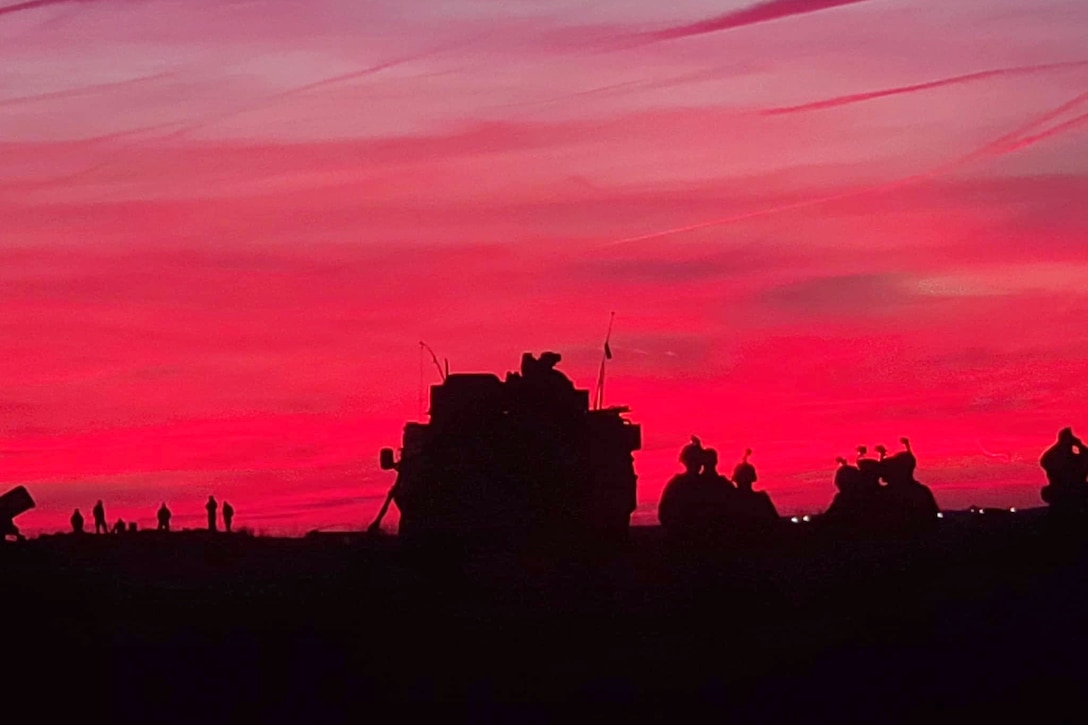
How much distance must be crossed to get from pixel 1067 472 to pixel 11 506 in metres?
22.0

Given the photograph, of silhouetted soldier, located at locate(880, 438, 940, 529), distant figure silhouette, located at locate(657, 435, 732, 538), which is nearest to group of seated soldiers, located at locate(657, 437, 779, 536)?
distant figure silhouette, located at locate(657, 435, 732, 538)

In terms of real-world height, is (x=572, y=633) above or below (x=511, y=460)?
below

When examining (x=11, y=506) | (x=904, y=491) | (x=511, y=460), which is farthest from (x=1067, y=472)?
(x=11, y=506)

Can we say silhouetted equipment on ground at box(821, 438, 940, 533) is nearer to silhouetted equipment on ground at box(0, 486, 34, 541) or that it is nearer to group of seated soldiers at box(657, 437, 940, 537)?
group of seated soldiers at box(657, 437, 940, 537)

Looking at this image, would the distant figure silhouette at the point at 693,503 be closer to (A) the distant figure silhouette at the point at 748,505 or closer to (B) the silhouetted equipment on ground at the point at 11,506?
(A) the distant figure silhouette at the point at 748,505

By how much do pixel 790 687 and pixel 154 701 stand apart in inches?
307

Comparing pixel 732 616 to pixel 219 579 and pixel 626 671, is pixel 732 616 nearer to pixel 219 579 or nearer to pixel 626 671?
pixel 626 671

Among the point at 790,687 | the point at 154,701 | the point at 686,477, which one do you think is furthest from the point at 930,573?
the point at 154,701

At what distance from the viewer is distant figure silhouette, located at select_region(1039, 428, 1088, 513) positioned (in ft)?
172

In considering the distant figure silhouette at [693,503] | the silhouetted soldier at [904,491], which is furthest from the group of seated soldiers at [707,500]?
the silhouetted soldier at [904,491]

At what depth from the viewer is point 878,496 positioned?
5575 cm

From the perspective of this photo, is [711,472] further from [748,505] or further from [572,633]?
[572,633]

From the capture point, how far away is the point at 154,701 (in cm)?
3039

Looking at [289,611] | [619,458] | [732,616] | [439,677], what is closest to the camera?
[439,677]
